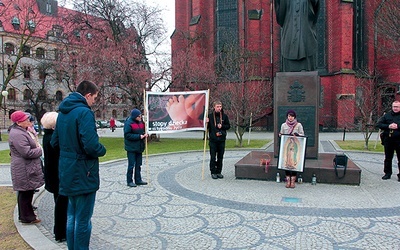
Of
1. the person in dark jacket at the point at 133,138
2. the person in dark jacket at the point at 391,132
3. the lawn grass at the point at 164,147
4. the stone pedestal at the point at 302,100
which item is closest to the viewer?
the person in dark jacket at the point at 133,138

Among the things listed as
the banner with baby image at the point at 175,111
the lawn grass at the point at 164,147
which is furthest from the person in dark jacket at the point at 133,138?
the lawn grass at the point at 164,147

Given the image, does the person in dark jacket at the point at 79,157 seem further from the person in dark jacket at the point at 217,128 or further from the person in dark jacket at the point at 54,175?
the person in dark jacket at the point at 217,128

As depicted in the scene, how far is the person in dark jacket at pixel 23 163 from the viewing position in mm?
4656

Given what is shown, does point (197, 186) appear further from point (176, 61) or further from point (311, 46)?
point (176, 61)

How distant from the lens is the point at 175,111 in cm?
796

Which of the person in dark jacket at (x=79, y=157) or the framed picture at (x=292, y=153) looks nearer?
the person in dark jacket at (x=79, y=157)

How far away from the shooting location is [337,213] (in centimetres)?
522

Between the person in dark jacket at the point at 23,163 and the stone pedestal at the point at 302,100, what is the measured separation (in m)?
5.86

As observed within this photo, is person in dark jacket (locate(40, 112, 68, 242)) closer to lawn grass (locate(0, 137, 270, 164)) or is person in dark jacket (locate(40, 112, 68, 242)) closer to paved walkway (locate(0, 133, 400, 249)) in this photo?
paved walkway (locate(0, 133, 400, 249))

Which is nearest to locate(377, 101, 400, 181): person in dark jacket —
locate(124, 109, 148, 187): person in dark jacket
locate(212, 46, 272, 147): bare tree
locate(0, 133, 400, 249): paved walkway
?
locate(0, 133, 400, 249): paved walkway

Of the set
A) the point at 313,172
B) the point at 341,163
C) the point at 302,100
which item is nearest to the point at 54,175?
the point at 313,172

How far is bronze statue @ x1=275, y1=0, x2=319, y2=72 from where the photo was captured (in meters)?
8.66

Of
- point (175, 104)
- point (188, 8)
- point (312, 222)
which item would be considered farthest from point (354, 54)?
point (312, 222)

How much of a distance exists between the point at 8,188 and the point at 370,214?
806 cm
